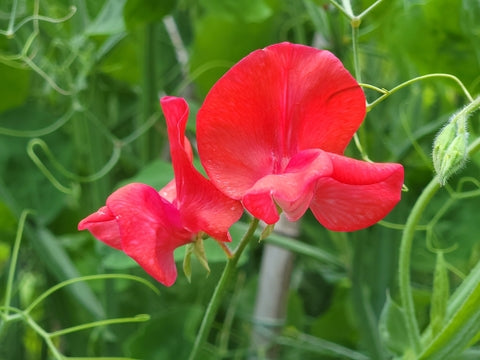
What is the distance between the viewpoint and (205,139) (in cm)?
39

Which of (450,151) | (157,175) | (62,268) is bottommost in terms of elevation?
→ (62,268)

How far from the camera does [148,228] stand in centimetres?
40

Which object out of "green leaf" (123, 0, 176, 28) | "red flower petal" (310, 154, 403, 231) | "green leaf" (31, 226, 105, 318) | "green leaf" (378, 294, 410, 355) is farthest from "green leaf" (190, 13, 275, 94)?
"red flower petal" (310, 154, 403, 231)

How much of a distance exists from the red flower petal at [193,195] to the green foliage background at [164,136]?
0.28 meters

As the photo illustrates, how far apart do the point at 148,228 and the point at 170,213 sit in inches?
0.7

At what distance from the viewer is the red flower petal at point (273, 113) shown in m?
0.38

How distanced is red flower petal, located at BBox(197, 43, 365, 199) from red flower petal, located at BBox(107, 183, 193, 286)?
0.04m

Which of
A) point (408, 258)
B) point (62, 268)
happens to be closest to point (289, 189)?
point (408, 258)

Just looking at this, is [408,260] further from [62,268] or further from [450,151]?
[62,268]

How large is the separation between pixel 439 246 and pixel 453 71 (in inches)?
8.5

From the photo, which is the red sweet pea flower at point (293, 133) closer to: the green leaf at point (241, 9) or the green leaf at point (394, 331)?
the green leaf at point (394, 331)

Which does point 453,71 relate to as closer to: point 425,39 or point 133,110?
point 425,39

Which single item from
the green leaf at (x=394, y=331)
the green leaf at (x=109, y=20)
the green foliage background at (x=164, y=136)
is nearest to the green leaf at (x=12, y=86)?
the green foliage background at (x=164, y=136)

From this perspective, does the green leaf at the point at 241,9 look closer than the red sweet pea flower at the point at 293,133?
No
